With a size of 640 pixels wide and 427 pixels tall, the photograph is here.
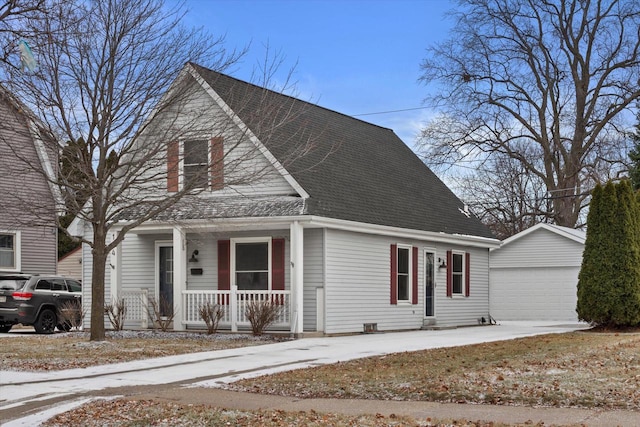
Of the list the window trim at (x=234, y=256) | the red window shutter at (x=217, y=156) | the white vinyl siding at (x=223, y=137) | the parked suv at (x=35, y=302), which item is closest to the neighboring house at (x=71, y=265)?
the parked suv at (x=35, y=302)

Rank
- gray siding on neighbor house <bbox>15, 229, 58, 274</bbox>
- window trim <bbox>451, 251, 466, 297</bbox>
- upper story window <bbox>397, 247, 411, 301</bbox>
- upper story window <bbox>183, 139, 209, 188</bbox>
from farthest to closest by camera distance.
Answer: gray siding on neighbor house <bbox>15, 229, 58, 274</bbox>, window trim <bbox>451, 251, 466, 297</bbox>, upper story window <bbox>397, 247, 411, 301</bbox>, upper story window <bbox>183, 139, 209, 188</bbox>

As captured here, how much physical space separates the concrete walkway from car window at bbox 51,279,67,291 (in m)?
9.05

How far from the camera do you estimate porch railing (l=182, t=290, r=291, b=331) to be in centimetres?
2108

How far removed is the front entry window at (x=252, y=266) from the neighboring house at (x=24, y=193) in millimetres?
4954

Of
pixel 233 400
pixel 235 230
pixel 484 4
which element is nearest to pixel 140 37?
pixel 235 230

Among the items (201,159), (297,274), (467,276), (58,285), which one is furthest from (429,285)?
(58,285)

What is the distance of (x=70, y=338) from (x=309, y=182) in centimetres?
688

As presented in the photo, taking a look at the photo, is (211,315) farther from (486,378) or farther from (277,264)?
(486,378)

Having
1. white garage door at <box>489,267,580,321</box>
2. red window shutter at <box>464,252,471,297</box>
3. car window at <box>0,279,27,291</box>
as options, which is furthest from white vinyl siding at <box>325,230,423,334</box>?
white garage door at <box>489,267,580,321</box>

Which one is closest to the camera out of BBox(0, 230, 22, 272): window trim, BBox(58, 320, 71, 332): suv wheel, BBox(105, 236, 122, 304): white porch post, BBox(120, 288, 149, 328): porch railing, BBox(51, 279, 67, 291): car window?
BBox(120, 288, 149, 328): porch railing

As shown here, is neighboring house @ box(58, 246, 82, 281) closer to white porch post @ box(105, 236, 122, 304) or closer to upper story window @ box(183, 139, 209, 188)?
white porch post @ box(105, 236, 122, 304)

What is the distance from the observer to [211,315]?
69.3ft

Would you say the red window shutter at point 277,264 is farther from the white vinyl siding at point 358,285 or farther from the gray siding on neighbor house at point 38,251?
the gray siding on neighbor house at point 38,251

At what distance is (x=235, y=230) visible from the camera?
2184 centimetres
